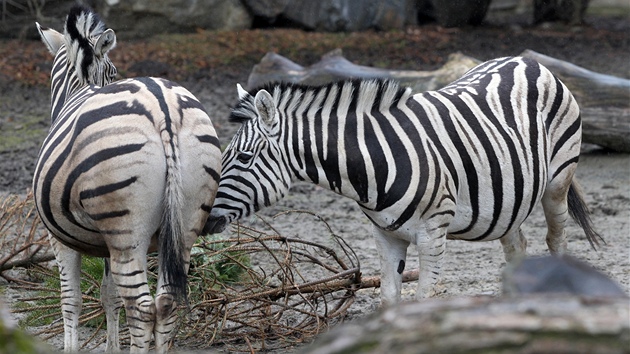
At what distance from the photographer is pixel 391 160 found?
15.0 ft

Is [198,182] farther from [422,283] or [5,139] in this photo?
[5,139]

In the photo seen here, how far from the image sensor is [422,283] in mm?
4766

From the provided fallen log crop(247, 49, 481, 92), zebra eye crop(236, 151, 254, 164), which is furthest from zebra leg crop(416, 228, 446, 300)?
fallen log crop(247, 49, 481, 92)

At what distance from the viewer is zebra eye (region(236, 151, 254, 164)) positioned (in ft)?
15.0

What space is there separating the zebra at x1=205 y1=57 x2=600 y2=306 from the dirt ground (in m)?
1.24

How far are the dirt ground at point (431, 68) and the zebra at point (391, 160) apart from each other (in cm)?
124

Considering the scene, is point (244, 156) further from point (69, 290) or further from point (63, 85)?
point (63, 85)

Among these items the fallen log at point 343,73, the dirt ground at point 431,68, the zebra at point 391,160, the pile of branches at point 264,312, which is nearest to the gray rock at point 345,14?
the dirt ground at point 431,68

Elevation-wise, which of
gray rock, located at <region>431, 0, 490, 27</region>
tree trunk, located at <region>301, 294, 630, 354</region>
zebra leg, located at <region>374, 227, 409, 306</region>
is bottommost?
zebra leg, located at <region>374, 227, 409, 306</region>

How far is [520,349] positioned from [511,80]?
161 inches

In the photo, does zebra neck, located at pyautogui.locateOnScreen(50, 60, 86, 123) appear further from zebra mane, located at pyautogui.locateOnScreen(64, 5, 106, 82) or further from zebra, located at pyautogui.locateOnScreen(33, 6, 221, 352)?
zebra, located at pyautogui.locateOnScreen(33, 6, 221, 352)

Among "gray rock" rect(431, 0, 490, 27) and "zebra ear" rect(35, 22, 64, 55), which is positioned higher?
"gray rock" rect(431, 0, 490, 27)

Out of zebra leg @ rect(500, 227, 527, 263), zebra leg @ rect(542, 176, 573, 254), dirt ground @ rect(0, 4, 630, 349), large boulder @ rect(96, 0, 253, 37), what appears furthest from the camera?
large boulder @ rect(96, 0, 253, 37)

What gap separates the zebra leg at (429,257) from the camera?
15.2 ft
